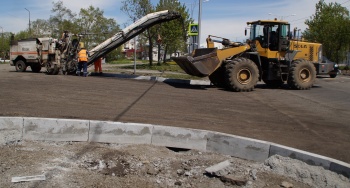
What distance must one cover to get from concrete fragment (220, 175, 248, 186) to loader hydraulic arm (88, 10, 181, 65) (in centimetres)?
1414

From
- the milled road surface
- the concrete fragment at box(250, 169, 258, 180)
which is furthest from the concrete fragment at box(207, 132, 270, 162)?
the milled road surface

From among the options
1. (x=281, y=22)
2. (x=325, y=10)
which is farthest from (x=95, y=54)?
(x=325, y=10)

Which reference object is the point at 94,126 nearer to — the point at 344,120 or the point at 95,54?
the point at 344,120

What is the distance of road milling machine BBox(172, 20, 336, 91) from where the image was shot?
48.9 feet

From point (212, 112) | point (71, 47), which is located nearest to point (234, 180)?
point (212, 112)

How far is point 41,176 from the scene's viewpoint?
464 centimetres

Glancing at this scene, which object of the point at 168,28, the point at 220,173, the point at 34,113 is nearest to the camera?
the point at 220,173

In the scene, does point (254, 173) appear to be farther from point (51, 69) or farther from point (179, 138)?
point (51, 69)

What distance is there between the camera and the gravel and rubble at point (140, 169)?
4.75 metres

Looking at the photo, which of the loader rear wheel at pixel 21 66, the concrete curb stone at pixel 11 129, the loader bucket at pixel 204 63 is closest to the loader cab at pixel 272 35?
the loader bucket at pixel 204 63

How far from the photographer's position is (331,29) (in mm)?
39125

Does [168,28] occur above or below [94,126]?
above

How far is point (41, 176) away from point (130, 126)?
2026 mm

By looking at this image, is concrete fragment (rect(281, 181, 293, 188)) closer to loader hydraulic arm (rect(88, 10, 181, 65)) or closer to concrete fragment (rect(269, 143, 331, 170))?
concrete fragment (rect(269, 143, 331, 170))
